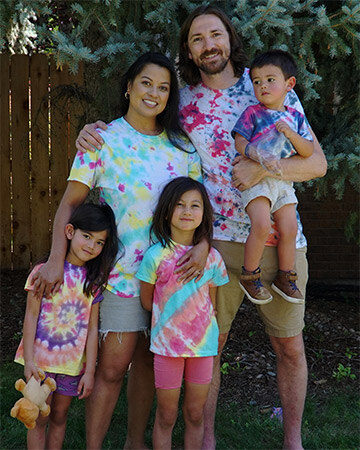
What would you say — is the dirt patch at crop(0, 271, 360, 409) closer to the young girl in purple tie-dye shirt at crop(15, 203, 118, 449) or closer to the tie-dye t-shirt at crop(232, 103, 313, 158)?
the young girl in purple tie-dye shirt at crop(15, 203, 118, 449)

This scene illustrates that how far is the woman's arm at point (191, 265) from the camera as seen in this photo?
284 centimetres

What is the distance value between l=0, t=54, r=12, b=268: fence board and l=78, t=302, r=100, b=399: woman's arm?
3.94 meters

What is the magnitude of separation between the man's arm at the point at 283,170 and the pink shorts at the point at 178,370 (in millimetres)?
892

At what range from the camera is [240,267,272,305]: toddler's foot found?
299 centimetres

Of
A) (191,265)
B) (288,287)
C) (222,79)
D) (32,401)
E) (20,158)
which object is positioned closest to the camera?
(32,401)

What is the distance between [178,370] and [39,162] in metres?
4.15

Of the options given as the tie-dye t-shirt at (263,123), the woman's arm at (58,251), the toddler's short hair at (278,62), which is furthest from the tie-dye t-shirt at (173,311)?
the toddler's short hair at (278,62)

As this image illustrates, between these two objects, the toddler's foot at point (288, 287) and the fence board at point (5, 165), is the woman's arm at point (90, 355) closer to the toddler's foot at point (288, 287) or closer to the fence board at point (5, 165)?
the toddler's foot at point (288, 287)

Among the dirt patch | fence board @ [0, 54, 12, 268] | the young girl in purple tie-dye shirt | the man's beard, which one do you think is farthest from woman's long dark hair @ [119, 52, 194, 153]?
fence board @ [0, 54, 12, 268]

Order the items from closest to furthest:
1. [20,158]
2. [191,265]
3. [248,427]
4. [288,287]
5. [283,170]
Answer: [191,265]
[283,170]
[288,287]
[248,427]
[20,158]

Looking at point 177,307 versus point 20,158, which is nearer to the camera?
point 177,307

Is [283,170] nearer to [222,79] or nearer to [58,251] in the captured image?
[222,79]

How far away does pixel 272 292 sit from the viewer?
3168 millimetres

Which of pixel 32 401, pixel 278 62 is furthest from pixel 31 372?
pixel 278 62
